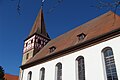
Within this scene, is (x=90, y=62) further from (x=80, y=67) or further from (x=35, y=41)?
(x=35, y=41)

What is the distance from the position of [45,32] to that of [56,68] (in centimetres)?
1426

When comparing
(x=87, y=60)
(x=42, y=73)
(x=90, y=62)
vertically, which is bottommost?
(x=42, y=73)

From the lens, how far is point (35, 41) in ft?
82.0

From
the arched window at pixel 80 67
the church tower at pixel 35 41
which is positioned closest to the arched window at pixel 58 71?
the arched window at pixel 80 67

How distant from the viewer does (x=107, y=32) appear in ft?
40.5

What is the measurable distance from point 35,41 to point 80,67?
511 inches

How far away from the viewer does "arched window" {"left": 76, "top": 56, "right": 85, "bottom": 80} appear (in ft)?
42.3

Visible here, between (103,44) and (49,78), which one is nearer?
(103,44)

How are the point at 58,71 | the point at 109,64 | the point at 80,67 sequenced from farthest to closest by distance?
1. the point at 58,71
2. the point at 80,67
3. the point at 109,64

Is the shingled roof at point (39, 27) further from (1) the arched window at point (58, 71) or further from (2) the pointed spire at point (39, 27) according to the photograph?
(1) the arched window at point (58, 71)

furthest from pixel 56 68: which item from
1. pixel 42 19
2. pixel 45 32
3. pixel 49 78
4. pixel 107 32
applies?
pixel 42 19

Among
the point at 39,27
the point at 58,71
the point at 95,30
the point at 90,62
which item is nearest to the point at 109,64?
the point at 90,62

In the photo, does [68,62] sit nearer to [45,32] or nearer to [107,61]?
[107,61]

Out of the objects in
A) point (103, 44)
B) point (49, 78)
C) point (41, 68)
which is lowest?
point (49, 78)
